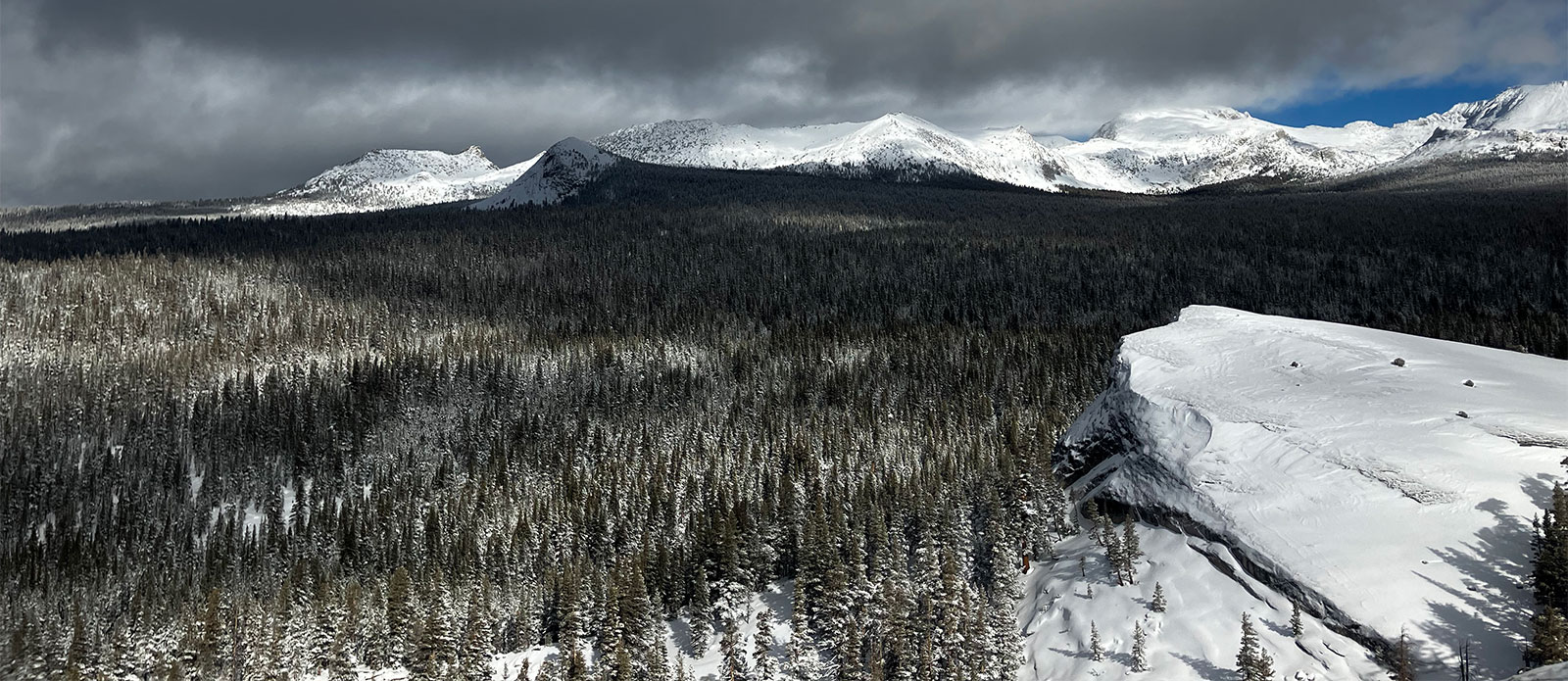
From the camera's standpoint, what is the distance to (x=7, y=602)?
107375mm

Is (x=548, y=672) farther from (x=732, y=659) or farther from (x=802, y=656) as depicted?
(x=802, y=656)

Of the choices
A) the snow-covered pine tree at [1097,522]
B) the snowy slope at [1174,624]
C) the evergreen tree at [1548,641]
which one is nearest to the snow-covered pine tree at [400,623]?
the snowy slope at [1174,624]

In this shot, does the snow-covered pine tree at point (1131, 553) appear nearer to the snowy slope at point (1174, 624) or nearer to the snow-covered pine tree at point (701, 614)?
the snowy slope at point (1174, 624)

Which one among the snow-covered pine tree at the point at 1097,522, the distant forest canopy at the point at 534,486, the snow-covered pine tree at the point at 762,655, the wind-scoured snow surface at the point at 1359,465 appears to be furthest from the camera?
the distant forest canopy at the point at 534,486

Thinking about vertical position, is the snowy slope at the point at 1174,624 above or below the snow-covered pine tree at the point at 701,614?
above

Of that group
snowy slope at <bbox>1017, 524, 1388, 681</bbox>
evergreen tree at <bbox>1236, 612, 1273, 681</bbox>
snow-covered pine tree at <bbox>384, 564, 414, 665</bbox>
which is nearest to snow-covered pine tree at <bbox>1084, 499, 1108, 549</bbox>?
snowy slope at <bbox>1017, 524, 1388, 681</bbox>

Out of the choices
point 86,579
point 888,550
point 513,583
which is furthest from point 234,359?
point 888,550

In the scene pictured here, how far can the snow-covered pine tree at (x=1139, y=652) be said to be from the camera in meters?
38.9

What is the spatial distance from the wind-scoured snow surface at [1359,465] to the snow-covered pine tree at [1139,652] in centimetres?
588

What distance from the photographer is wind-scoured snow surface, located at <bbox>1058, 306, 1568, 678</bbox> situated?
35.0 meters

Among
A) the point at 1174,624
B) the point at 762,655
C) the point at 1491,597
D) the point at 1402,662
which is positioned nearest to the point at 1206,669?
the point at 1174,624

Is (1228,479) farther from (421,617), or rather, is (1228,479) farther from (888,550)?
(421,617)

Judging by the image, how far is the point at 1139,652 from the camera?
129ft

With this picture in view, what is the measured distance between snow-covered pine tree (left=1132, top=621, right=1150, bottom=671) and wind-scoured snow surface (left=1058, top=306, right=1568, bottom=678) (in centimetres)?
588
